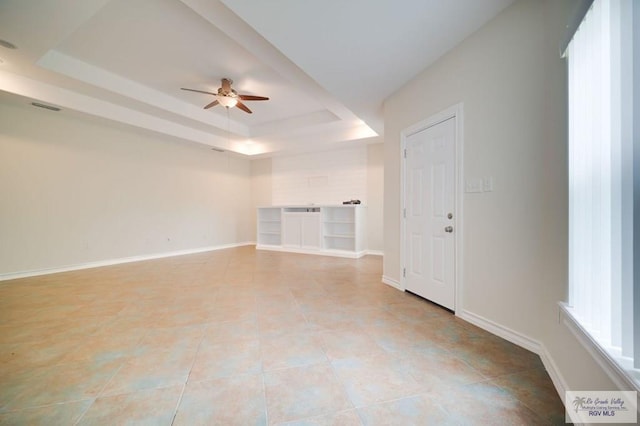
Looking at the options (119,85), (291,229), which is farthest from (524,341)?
(119,85)

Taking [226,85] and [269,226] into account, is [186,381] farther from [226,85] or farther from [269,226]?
[269,226]

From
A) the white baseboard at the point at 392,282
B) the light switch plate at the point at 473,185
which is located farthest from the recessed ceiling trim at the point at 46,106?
the light switch plate at the point at 473,185

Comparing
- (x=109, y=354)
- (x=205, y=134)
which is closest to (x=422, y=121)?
(x=109, y=354)

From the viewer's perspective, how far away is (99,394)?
143 cm

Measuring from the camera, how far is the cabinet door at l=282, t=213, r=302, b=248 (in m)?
6.53

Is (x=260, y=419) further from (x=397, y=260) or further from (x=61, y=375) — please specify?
(x=397, y=260)

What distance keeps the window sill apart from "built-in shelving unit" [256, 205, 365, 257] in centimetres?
448

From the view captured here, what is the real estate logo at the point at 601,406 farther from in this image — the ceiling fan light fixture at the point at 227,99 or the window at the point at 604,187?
the ceiling fan light fixture at the point at 227,99

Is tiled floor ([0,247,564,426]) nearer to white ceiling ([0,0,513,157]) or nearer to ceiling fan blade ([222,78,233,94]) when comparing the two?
white ceiling ([0,0,513,157])

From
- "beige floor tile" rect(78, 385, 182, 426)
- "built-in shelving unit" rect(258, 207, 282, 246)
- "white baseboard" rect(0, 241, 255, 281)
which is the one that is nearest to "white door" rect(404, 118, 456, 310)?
"beige floor tile" rect(78, 385, 182, 426)

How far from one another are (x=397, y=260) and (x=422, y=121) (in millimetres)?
1861

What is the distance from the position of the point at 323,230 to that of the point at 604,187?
17.3 ft

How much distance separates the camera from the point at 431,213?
9.14ft

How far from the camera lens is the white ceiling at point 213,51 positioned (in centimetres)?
207
